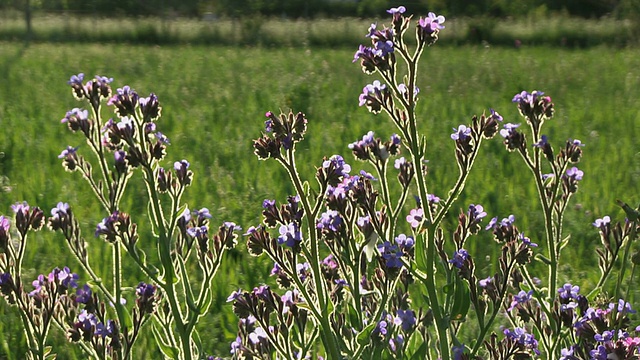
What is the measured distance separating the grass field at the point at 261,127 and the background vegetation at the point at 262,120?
18 millimetres

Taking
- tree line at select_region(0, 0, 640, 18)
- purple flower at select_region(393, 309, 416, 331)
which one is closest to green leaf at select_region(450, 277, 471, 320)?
purple flower at select_region(393, 309, 416, 331)

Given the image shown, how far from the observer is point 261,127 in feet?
30.1

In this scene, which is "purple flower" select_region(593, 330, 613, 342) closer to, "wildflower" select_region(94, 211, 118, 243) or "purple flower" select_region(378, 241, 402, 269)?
"purple flower" select_region(378, 241, 402, 269)

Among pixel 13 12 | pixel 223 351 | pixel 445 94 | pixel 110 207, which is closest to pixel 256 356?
pixel 110 207

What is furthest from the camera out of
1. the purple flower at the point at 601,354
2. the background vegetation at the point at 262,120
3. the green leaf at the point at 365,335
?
the background vegetation at the point at 262,120

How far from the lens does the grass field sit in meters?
5.07

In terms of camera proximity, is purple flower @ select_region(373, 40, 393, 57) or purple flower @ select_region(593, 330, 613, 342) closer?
purple flower @ select_region(593, 330, 613, 342)

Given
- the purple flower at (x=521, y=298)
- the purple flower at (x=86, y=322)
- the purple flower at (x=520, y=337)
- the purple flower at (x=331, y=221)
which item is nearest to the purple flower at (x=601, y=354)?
the purple flower at (x=520, y=337)

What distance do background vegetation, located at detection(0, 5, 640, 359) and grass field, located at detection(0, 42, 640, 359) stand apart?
0.02m

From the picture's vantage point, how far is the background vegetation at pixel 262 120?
4965 millimetres

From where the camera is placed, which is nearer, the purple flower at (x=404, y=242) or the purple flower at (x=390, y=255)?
the purple flower at (x=390, y=255)

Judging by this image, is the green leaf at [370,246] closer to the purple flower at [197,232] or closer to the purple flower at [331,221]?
the purple flower at [331,221]

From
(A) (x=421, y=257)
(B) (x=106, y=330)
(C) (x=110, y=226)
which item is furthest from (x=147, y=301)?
(A) (x=421, y=257)

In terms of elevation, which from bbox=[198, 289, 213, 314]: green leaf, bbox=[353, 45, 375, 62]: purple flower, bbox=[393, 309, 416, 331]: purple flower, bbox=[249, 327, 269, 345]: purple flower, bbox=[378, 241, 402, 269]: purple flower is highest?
bbox=[353, 45, 375, 62]: purple flower
